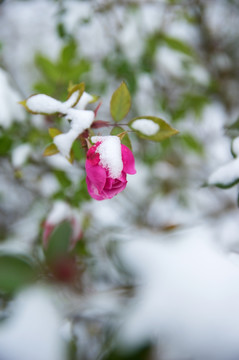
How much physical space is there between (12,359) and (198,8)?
5.74 ft

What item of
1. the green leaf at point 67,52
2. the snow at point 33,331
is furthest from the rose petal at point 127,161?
the green leaf at point 67,52

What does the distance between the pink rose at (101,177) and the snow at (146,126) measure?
92 millimetres

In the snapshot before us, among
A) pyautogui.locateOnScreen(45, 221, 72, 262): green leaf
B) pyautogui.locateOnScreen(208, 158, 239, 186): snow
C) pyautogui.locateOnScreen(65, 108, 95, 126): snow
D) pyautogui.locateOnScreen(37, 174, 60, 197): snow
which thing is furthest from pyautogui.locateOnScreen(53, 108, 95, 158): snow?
pyautogui.locateOnScreen(37, 174, 60, 197): snow

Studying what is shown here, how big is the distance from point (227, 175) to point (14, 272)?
1.49 feet

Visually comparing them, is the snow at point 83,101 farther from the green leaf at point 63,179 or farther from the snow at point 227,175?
the green leaf at point 63,179

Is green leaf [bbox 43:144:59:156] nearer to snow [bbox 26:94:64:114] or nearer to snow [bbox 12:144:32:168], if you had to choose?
snow [bbox 26:94:64:114]

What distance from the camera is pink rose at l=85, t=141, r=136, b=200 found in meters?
0.50

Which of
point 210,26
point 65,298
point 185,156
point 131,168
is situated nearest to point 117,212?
point 185,156

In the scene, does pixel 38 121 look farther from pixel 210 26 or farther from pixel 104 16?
pixel 210 26

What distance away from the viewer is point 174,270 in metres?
0.74

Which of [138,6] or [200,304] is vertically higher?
[138,6]

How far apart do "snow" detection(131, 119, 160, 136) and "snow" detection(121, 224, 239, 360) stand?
0.33 meters

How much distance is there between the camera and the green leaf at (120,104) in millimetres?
604

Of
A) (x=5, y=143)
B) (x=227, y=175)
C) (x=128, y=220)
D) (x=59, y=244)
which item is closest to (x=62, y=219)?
(x=59, y=244)
